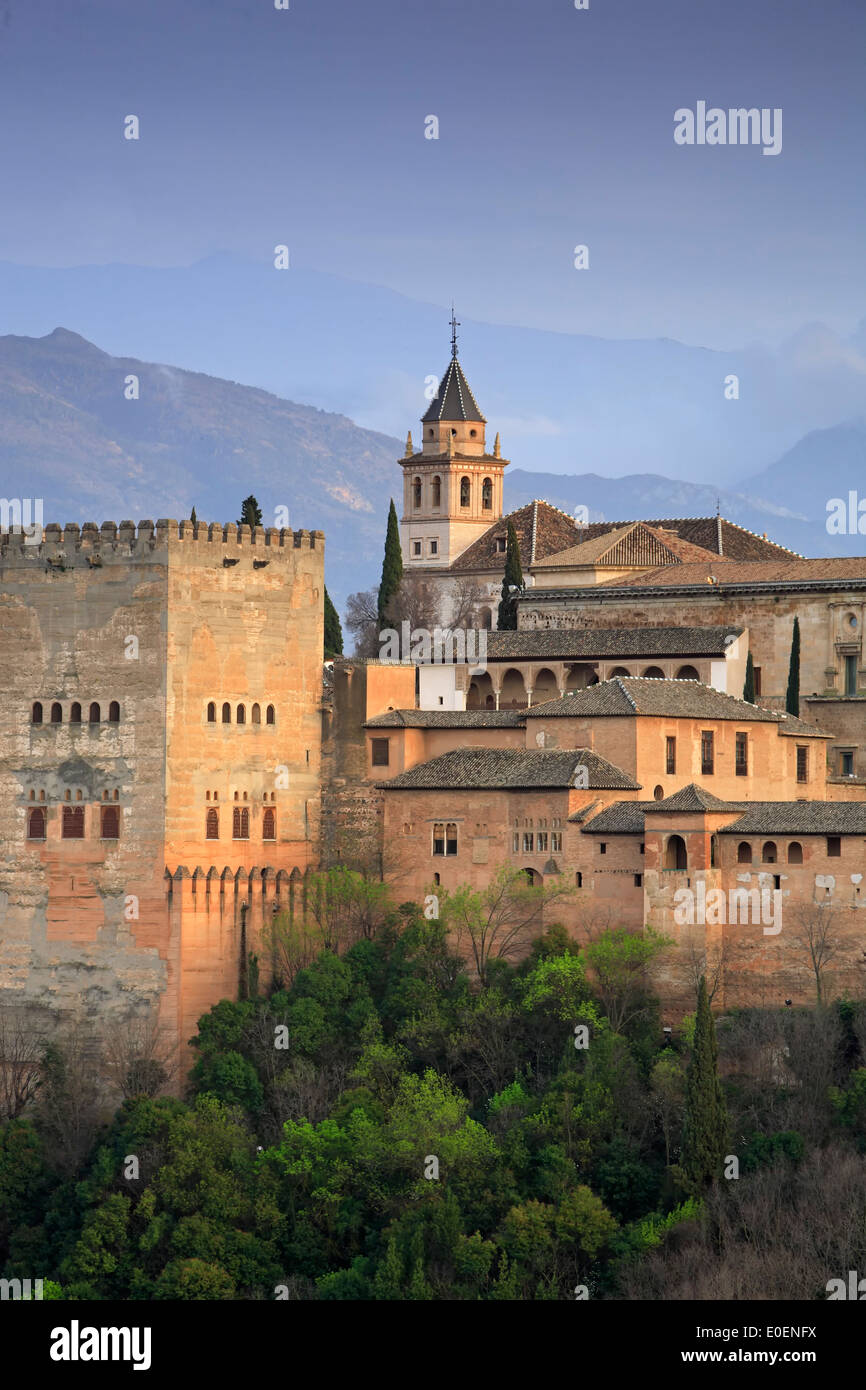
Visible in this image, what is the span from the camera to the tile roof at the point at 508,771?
55.3 metres

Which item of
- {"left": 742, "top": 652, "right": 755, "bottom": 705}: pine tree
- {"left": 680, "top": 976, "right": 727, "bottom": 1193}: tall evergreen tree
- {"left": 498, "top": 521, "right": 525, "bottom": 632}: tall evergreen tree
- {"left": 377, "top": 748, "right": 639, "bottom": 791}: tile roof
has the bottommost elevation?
{"left": 680, "top": 976, "right": 727, "bottom": 1193}: tall evergreen tree

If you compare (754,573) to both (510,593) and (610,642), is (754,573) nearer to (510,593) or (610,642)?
(510,593)

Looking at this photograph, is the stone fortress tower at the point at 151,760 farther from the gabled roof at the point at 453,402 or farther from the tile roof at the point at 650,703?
the gabled roof at the point at 453,402

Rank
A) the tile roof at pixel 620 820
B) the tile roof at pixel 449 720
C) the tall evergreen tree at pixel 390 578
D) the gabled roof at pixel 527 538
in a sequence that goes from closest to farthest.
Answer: the tile roof at pixel 620 820
the tile roof at pixel 449 720
the tall evergreen tree at pixel 390 578
the gabled roof at pixel 527 538

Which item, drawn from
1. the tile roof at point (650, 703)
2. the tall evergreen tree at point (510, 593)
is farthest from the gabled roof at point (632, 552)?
the tile roof at point (650, 703)

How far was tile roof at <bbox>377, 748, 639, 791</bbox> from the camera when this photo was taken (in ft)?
182

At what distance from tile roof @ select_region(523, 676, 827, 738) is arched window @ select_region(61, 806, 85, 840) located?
31.2 feet

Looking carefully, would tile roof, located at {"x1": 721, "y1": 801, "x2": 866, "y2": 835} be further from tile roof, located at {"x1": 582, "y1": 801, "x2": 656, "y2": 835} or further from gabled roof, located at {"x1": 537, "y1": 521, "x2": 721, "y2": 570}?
gabled roof, located at {"x1": 537, "y1": 521, "x2": 721, "y2": 570}

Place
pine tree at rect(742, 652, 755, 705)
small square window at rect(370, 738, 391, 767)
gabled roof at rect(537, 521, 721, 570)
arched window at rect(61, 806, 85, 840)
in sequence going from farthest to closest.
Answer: gabled roof at rect(537, 521, 721, 570)
pine tree at rect(742, 652, 755, 705)
small square window at rect(370, 738, 391, 767)
arched window at rect(61, 806, 85, 840)

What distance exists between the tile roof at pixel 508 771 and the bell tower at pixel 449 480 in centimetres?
3161

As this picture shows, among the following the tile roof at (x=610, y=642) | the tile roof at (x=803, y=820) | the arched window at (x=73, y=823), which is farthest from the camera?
the tile roof at (x=610, y=642)

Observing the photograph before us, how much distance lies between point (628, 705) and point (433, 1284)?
14.4 metres

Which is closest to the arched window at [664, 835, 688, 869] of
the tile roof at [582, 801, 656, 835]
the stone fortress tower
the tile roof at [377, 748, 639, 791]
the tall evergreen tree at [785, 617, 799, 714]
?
the tile roof at [582, 801, 656, 835]

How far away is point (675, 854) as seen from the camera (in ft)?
174
